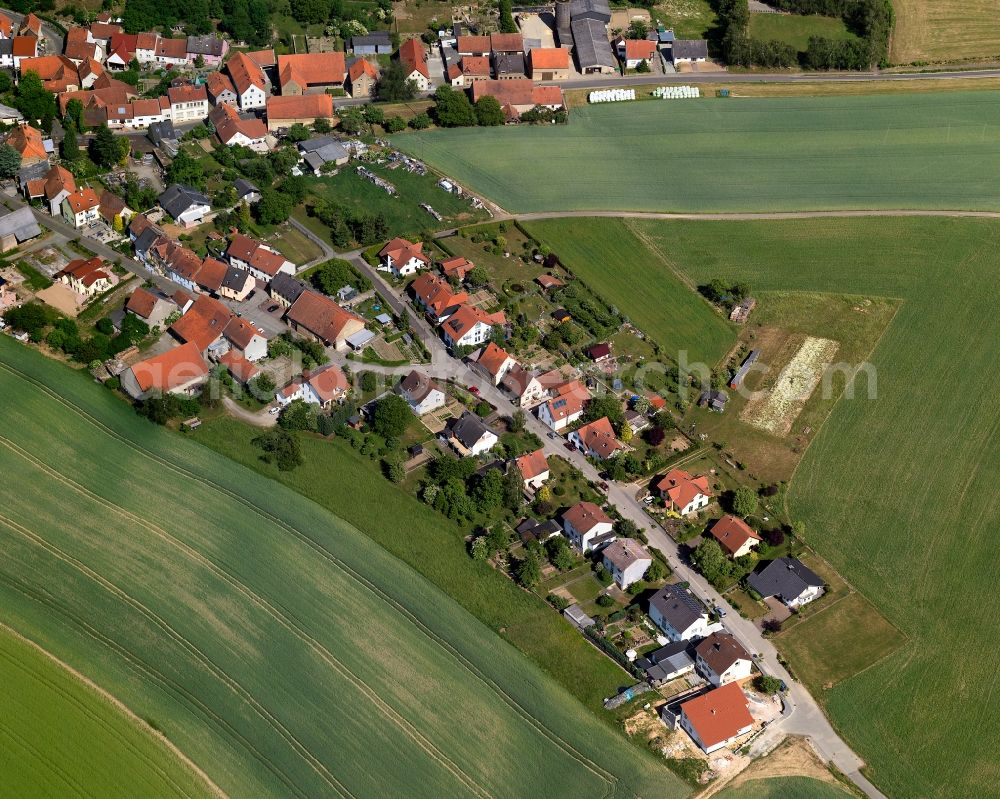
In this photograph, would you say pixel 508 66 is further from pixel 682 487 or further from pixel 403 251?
pixel 682 487

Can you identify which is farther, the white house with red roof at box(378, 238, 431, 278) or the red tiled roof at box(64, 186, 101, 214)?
the red tiled roof at box(64, 186, 101, 214)

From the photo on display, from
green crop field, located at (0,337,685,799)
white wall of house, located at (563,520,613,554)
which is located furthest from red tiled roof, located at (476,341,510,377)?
white wall of house, located at (563,520,613,554)

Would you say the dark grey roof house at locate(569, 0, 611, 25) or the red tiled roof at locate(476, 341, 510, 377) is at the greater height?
the dark grey roof house at locate(569, 0, 611, 25)

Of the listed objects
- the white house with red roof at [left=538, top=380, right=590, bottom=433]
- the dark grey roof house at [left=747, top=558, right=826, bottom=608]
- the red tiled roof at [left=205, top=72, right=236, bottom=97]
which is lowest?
the dark grey roof house at [left=747, top=558, right=826, bottom=608]

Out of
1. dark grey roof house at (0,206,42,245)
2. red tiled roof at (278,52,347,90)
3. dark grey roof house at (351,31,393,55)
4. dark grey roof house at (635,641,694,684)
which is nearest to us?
dark grey roof house at (635,641,694,684)

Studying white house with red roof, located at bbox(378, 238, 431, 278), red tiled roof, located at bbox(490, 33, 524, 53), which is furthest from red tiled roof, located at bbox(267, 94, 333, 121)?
white house with red roof, located at bbox(378, 238, 431, 278)

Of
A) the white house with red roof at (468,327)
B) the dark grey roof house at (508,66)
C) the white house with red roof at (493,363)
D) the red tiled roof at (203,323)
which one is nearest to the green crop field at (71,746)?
the red tiled roof at (203,323)

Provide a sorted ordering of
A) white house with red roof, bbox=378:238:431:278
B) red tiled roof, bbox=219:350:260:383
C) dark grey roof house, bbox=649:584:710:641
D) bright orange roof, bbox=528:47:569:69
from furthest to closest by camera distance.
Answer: bright orange roof, bbox=528:47:569:69, white house with red roof, bbox=378:238:431:278, red tiled roof, bbox=219:350:260:383, dark grey roof house, bbox=649:584:710:641

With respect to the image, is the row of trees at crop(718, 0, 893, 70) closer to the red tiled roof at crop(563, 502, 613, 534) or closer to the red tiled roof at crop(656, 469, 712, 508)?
the red tiled roof at crop(656, 469, 712, 508)
